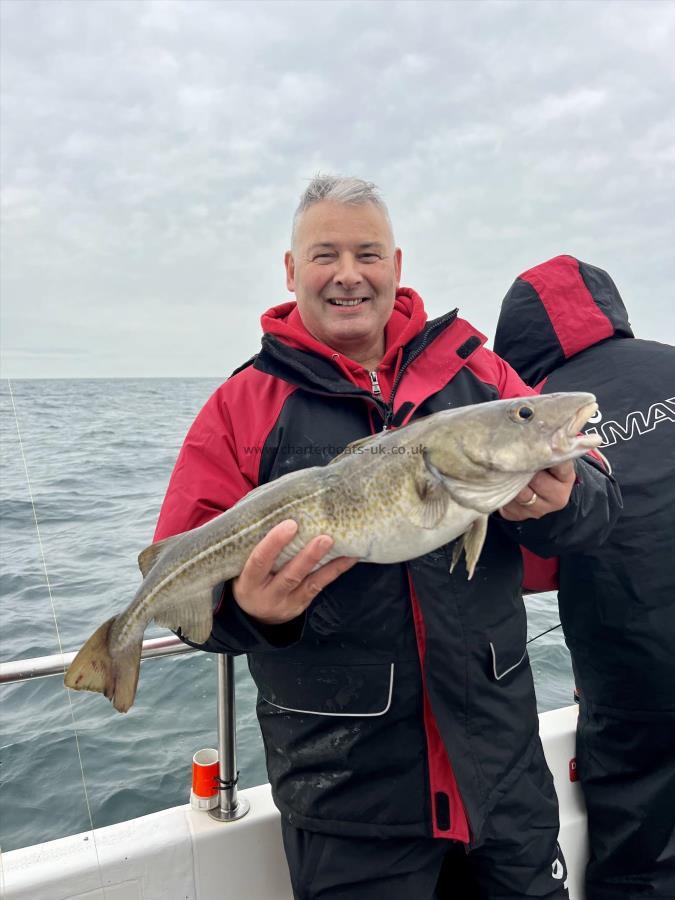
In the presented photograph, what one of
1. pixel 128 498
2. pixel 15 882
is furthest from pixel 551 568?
pixel 128 498

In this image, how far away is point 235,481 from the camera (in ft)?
8.45

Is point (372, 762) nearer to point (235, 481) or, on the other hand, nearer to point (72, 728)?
point (235, 481)

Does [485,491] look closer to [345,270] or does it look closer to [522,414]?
[522,414]

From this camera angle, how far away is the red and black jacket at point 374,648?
2.38 m

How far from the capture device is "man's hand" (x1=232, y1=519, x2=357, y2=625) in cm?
218

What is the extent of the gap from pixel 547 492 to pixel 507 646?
68 cm

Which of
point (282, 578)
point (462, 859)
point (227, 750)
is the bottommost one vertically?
point (462, 859)

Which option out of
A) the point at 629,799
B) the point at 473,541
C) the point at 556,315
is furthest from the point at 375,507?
the point at 629,799

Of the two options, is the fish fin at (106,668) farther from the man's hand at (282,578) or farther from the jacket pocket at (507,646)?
the jacket pocket at (507,646)

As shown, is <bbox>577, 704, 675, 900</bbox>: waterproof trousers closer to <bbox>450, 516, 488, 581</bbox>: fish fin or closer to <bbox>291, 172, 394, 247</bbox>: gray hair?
<bbox>450, 516, 488, 581</bbox>: fish fin

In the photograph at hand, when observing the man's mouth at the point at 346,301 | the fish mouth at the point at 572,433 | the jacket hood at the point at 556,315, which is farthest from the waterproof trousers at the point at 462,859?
the man's mouth at the point at 346,301

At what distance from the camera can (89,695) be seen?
6707 mm

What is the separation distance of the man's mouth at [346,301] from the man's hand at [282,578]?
1.18 meters

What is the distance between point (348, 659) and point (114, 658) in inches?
35.6
